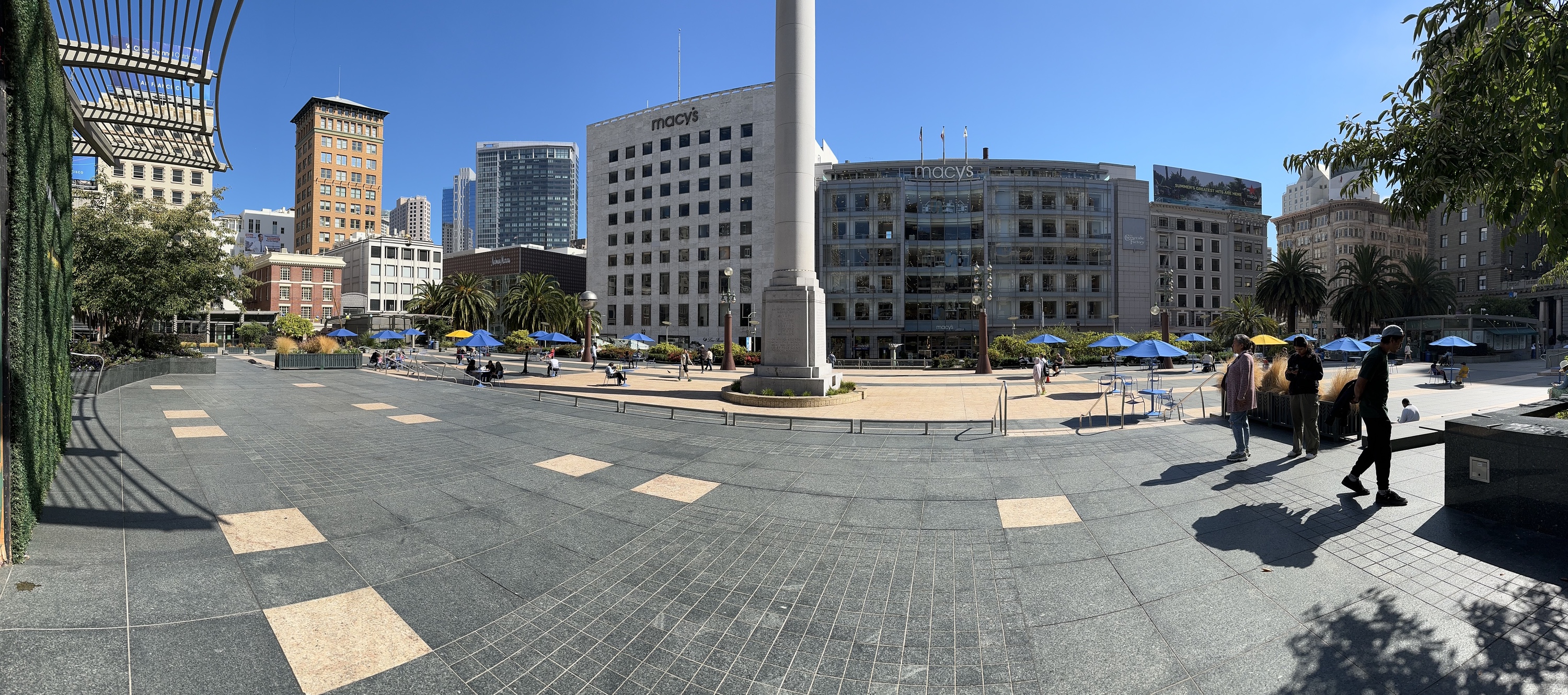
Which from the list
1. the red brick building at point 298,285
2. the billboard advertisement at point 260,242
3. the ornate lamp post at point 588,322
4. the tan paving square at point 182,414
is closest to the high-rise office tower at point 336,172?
the billboard advertisement at point 260,242

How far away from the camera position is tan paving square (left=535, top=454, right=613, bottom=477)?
8.71 metres

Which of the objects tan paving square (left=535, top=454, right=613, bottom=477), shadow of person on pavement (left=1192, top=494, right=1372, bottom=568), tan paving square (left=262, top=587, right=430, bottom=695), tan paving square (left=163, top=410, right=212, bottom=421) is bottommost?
tan paving square (left=262, top=587, right=430, bottom=695)

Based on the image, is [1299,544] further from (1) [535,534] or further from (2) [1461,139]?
Answer: (1) [535,534]

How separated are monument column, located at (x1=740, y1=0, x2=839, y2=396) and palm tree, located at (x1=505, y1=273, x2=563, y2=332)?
129 ft

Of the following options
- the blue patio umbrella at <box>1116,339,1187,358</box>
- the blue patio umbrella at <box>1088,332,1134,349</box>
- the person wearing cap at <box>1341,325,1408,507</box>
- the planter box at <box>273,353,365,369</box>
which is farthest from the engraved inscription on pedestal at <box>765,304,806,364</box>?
the planter box at <box>273,353,365,369</box>

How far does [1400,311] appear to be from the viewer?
184 feet

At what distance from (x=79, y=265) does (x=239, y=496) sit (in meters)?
26.3

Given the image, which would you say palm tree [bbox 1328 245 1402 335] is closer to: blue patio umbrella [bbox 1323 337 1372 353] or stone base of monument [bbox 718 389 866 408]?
blue patio umbrella [bbox 1323 337 1372 353]

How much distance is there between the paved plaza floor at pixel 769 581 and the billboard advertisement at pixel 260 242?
4821 inches

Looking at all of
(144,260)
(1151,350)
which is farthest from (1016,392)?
(144,260)

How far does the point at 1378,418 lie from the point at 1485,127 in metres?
3.18

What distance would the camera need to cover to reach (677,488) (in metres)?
7.91

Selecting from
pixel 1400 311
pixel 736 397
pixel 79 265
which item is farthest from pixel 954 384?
pixel 1400 311

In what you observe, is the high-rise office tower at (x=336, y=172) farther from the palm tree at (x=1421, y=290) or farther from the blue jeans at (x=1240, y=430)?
the palm tree at (x=1421, y=290)
